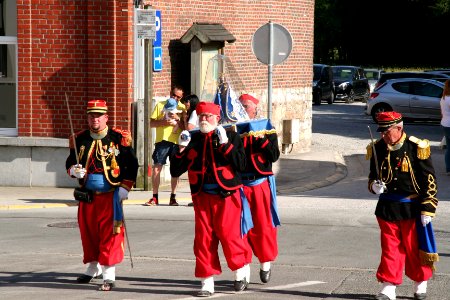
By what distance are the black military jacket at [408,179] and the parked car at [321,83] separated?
36.3 metres

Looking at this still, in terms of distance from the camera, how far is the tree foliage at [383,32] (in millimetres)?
83812

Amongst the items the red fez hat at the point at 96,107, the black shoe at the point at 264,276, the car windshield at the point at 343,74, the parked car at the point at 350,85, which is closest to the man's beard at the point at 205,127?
the red fez hat at the point at 96,107

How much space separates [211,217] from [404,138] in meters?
1.86

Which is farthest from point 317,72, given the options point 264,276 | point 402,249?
point 402,249

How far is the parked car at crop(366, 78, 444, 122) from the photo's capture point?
115 ft

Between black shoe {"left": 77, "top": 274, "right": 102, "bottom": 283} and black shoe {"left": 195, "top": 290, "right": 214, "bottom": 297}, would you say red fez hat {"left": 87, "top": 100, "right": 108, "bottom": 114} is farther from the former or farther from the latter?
black shoe {"left": 195, "top": 290, "right": 214, "bottom": 297}

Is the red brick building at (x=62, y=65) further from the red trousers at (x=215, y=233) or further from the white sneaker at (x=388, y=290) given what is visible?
the white sneaker at (x=388, y=290)

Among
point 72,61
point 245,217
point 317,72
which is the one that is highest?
point 72,61

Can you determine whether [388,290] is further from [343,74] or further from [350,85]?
[343,74]

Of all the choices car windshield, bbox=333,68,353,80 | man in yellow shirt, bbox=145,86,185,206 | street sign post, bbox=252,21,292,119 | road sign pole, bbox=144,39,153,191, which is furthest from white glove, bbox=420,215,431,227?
car windshield, bbox=333,68,353,80

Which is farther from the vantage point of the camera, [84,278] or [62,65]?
[62,65]

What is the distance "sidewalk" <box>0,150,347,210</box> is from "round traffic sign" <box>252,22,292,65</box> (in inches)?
89.0

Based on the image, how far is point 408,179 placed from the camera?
9836 mm

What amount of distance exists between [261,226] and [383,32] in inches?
Answer: 2989
